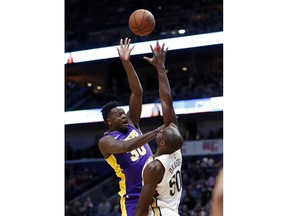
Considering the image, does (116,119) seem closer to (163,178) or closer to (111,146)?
(111,146)

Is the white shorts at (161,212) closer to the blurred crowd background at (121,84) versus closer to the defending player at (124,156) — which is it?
the defending player at (124,156)

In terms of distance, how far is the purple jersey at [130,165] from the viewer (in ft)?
16.5

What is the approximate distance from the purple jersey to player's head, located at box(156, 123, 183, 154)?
752 millimetres

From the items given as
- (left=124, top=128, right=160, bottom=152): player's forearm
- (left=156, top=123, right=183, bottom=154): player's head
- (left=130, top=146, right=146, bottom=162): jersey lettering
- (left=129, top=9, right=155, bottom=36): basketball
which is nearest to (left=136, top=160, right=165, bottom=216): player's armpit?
(left=156, top=123, right=183, bottom=154): player's head

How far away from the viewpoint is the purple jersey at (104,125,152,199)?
16.5 feet

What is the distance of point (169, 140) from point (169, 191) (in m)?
0.39

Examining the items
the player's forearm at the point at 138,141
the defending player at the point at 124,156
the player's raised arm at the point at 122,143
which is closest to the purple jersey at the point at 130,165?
the defending player at the point at 124,156

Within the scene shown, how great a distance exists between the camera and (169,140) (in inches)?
169

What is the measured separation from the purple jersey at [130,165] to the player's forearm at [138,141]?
1.20 feet

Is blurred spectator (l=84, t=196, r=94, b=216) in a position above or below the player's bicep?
below

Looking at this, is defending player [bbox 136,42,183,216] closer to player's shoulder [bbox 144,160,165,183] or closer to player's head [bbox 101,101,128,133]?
player's shoulder [bbox 144,160,165,183]
